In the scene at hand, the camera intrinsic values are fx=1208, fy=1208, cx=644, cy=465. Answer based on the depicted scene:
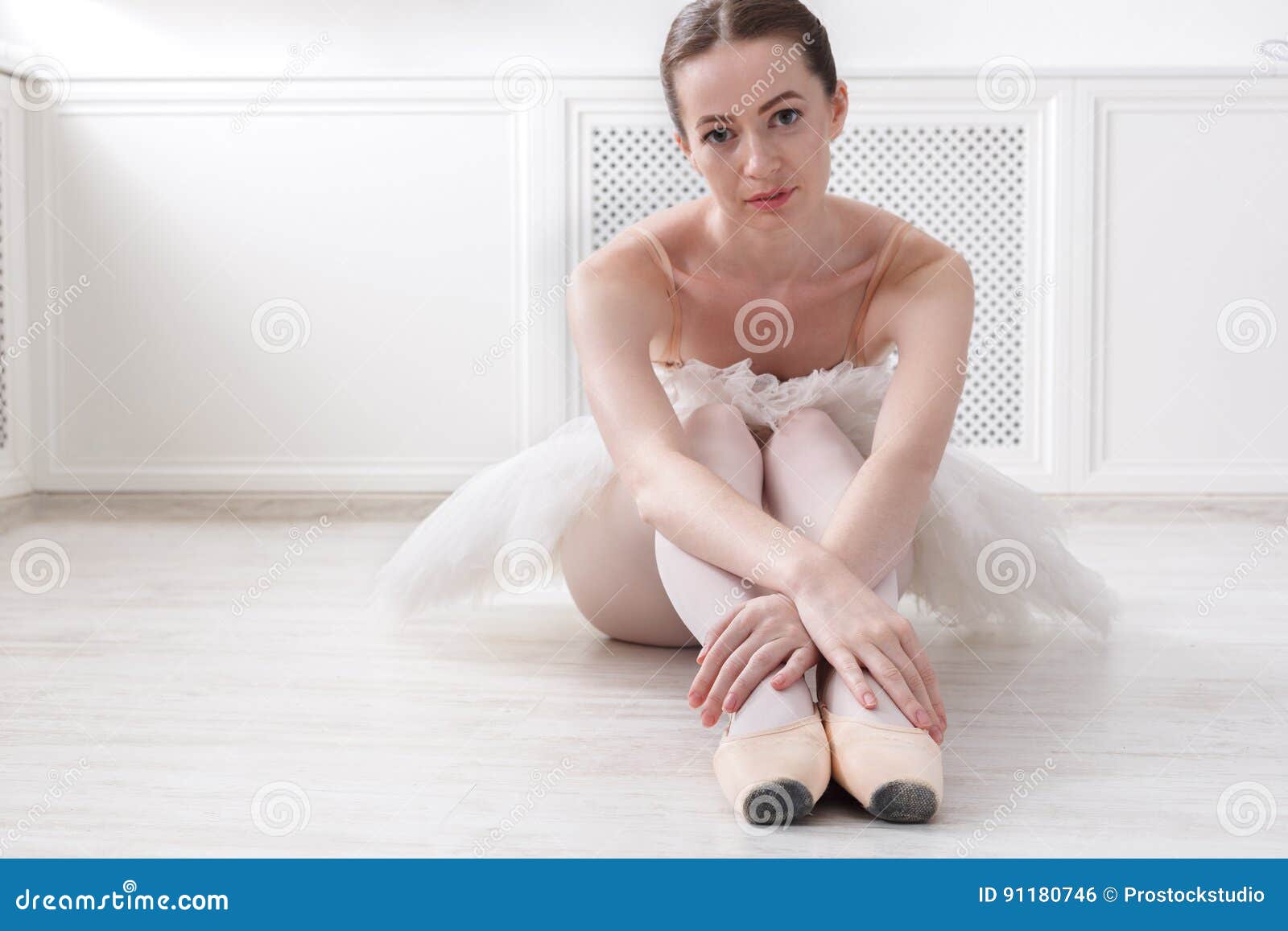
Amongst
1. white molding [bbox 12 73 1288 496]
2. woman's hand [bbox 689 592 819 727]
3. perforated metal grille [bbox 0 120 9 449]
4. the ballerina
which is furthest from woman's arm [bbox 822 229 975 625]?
perforated metal grille [bbox 0 120 9 449]

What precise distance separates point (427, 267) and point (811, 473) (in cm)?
184

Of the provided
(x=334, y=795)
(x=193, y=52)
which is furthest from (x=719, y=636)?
(x=193, y=52)

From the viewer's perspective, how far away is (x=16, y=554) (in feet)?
7.97

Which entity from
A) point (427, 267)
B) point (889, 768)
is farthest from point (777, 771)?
point (427, 267)

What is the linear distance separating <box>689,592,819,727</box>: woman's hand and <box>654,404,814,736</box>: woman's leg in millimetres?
14

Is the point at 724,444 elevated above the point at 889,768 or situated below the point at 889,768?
above

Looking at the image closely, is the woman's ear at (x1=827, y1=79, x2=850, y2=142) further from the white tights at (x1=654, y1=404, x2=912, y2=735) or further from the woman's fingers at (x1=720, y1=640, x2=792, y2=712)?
the woman's fingers at (x1=720, y1=640, x2=792, y2=712)

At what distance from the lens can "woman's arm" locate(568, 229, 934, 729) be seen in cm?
105

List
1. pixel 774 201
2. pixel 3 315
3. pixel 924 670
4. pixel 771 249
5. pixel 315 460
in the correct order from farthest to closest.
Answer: pixel 315 460, pixel 3 315, pixel 771 249, pixel 774 201, pixel 924 670

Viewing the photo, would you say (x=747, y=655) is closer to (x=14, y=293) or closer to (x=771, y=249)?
(x=771, y=249)

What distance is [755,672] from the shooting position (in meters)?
1.05

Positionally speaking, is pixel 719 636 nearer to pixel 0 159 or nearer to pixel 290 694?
pixel 290 694

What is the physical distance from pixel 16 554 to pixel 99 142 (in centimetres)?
108

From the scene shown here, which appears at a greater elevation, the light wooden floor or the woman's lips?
the woman's lips
